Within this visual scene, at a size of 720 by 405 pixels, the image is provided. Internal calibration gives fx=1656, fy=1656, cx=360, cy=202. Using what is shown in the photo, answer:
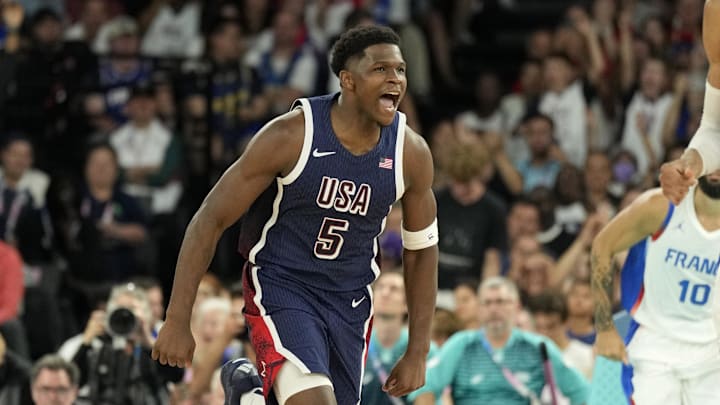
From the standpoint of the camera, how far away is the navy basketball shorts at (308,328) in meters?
6.51

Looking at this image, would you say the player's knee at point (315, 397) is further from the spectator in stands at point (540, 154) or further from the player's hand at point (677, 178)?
the spectator in stands at point (540, 154)

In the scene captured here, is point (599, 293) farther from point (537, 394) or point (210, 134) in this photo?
point (210, 134)

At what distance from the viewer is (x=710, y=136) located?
274 inches

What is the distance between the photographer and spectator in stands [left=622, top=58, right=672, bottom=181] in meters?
13.4

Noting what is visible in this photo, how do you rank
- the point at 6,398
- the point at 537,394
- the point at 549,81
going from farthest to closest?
the point at 549,81
the point at 6,398
the point at 537,394

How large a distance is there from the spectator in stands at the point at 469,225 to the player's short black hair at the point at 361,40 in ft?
17.7

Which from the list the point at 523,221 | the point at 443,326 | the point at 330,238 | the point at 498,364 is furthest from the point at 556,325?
the point at 330,238

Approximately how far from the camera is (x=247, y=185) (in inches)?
250

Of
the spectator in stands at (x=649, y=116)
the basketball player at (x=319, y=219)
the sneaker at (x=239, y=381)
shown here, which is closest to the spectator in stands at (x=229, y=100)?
the spectator in stands at (x=649, y=116)

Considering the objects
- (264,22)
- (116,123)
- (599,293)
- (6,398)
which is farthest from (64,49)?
(599,293)

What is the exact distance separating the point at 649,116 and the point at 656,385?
5957mm

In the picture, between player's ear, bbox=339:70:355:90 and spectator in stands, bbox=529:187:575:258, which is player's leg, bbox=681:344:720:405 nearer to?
player's ear, bbox=339:70:355:90

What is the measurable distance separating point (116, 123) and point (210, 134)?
839mm

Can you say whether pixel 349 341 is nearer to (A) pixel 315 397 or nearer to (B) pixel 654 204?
(A) pixel 315 397
